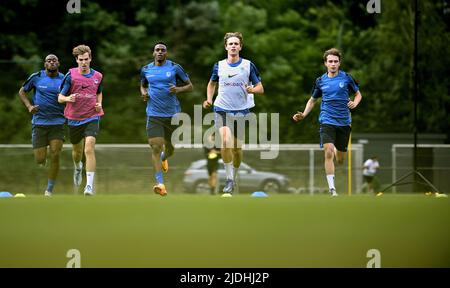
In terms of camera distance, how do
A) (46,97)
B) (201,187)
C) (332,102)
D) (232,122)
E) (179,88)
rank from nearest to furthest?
(232,122) < (332,102) < (179,88) < (46,97) < (201,187)

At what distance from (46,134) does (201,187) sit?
45.8 ft

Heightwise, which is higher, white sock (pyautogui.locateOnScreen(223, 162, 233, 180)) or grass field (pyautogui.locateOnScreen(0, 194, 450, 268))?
white sock (pyautogui.locateOnScreen(223, 162, 233, 180))

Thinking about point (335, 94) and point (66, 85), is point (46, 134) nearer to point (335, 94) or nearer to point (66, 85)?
point (66, 85)

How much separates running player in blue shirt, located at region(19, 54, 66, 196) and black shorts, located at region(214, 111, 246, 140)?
2.49 metres

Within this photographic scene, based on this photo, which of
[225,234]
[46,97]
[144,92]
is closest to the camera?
[225,234]

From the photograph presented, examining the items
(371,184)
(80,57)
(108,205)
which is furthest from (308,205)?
(371,184)

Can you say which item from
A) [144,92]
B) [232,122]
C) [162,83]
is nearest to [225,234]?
[232,122]

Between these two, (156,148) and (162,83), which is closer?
(162,83)

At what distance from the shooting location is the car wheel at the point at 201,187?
3020cm

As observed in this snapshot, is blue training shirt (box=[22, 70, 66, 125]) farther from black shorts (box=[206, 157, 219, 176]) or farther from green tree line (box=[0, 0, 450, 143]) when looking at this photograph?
green tree line (box=[0, 0, 450, 143])

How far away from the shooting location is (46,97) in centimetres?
1642

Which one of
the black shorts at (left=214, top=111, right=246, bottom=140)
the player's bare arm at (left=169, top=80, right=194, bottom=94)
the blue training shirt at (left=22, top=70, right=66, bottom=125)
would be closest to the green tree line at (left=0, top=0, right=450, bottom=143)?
the blue training shirt at (left=22, top=70, right=66, bottom=125)

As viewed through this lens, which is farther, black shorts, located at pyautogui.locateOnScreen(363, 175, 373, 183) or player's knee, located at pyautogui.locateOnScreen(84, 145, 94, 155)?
black shorts, located at pyautogui.locateOnScreen(363, 175, 373, 183)

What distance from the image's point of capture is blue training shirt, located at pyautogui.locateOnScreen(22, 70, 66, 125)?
53.7 feet
